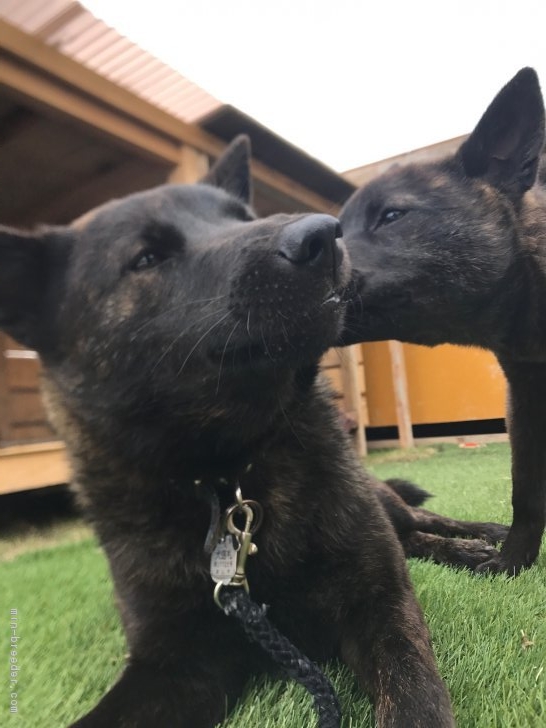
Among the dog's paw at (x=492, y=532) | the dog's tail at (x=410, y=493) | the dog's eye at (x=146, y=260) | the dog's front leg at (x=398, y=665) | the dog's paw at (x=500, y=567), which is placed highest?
the dog's eye at (x=146, y=260)

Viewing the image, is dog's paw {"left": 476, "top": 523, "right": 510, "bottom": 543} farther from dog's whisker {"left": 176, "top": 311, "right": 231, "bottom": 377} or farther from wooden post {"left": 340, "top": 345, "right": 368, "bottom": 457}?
wooden post {"left": 340, "top": 345, "right": 368, "bottom": 457}

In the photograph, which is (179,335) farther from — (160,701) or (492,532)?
(492,532)

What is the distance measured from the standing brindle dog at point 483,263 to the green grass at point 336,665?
1.33 ft

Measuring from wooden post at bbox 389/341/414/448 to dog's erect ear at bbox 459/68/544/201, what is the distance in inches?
177

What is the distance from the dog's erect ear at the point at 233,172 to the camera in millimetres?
1954

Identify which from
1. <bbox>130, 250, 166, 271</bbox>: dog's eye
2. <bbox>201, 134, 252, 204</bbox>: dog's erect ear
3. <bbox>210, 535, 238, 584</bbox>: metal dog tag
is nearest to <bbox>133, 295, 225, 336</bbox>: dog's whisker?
<bbox>130, 250, 166, 271</bbox>: dog's eye

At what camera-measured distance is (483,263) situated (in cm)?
202

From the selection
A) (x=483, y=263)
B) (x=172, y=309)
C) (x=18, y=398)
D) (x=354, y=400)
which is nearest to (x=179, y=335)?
(x=172, y=309)

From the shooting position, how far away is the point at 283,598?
1.21 m

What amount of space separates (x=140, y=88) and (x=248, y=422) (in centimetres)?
287

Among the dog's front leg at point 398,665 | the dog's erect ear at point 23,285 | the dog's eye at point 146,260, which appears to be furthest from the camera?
the dog's erect ear at point 23,285

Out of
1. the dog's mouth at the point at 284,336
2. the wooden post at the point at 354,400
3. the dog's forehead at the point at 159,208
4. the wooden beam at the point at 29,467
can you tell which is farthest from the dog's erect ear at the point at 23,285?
the wooden post at the point at 354,400

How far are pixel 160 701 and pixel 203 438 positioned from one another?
506 mm

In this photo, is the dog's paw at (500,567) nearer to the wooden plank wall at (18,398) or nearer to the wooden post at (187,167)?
the wooden post at (187,167)
